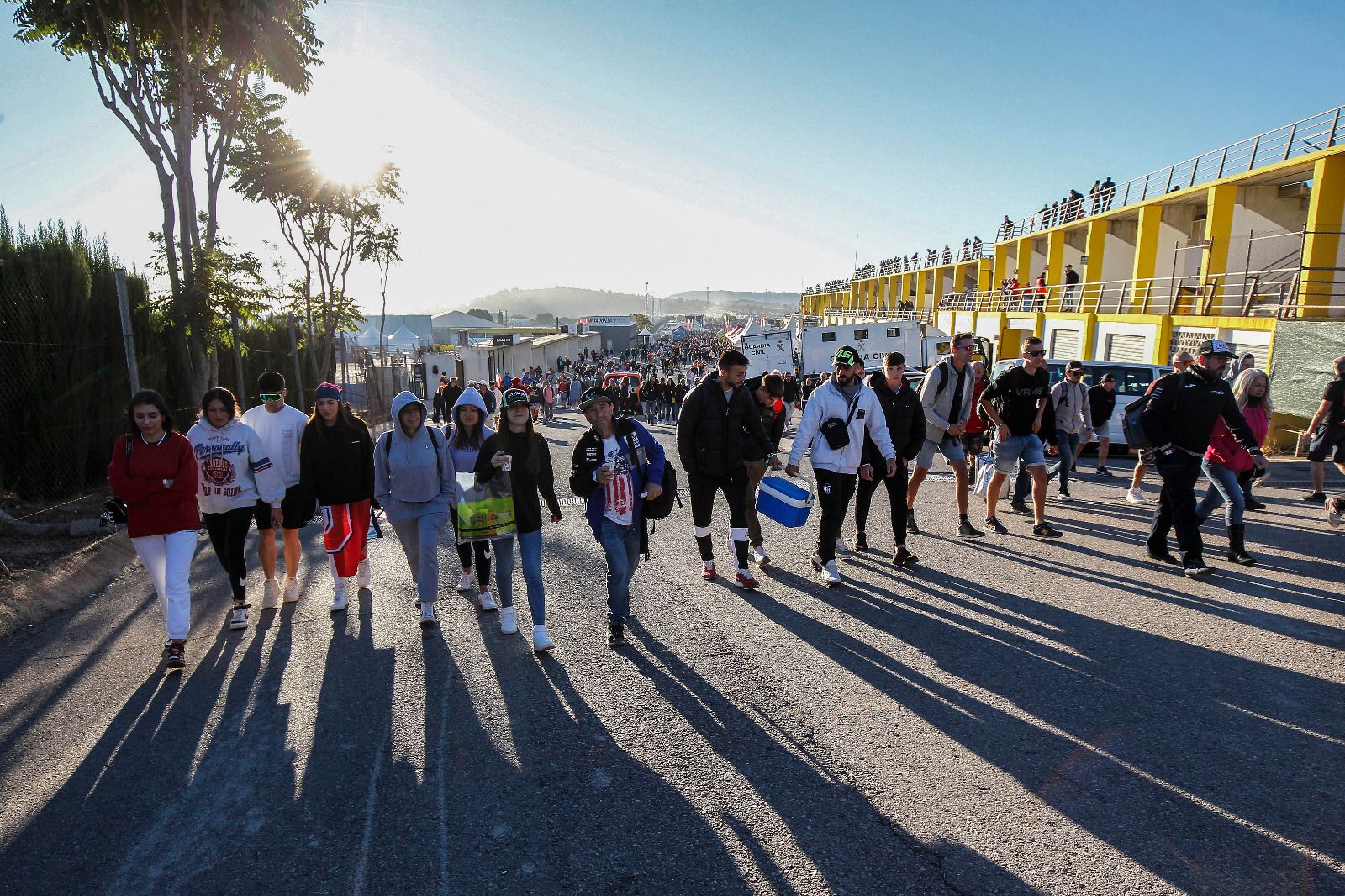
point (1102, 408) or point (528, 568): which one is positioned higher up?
point (1102, 408)

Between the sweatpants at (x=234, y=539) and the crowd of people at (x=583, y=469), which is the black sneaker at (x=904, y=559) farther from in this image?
the sweatpants at (x=234, y=539)

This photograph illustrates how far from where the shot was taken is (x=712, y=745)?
11.5ft

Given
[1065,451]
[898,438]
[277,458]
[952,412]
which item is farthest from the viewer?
[1065,451]

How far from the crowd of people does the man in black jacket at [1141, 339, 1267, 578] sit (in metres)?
0.01

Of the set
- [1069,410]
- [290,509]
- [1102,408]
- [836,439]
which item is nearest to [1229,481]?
[1069,410]

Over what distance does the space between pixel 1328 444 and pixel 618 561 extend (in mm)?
8072

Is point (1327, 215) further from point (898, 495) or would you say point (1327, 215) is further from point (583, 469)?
point (583, 469)

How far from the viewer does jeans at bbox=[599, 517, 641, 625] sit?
4652 millimetres

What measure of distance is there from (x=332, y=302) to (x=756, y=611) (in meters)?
18.6

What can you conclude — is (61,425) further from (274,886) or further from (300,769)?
(274,886)

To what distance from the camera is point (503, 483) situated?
4.74m

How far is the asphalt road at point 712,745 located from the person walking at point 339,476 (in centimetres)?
42

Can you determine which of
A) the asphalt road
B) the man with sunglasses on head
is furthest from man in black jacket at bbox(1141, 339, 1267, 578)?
the man with sunglasses on head

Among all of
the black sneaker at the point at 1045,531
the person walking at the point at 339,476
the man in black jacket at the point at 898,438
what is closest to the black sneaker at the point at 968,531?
the black sneaker at the point at 1045,531
